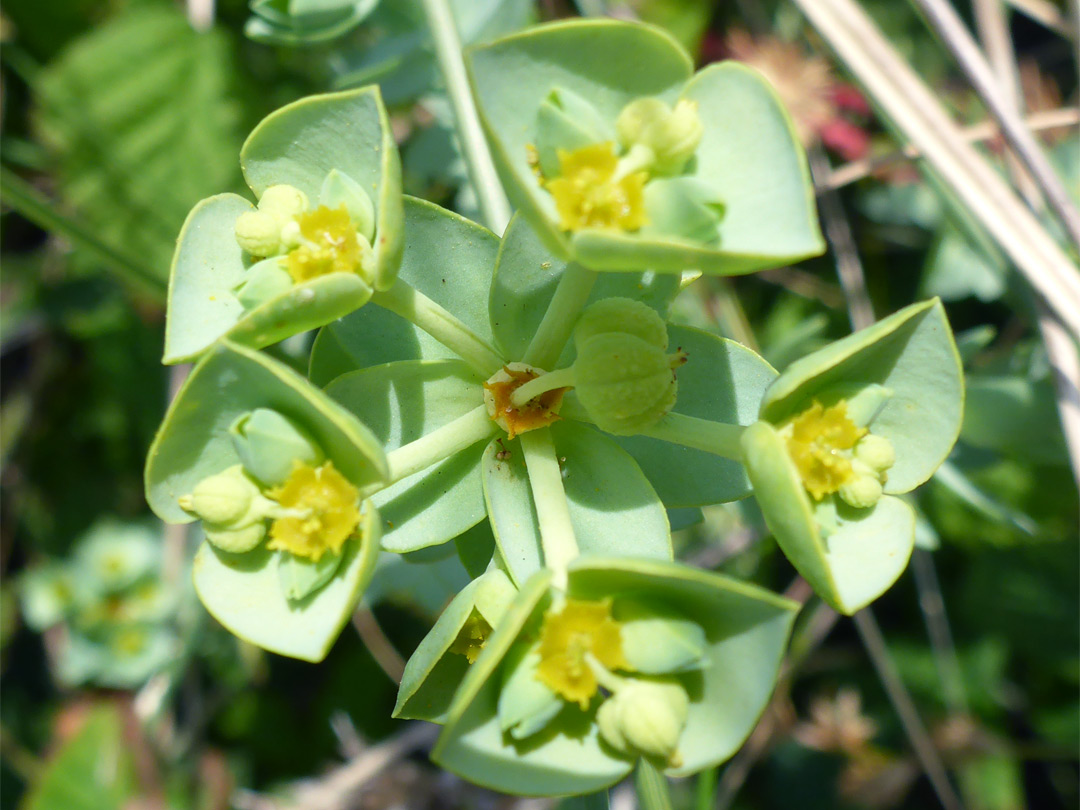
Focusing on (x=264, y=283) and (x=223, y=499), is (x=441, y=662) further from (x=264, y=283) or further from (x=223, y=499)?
(x=264, y=283)

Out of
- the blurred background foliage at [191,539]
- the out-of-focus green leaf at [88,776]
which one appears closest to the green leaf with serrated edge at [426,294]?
the blurred background foliage at [191,539]

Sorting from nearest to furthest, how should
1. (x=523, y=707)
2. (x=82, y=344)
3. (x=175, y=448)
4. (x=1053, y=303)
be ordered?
1. (x=523, y=707)
2. (x=175, y=448)
3. (x=1053, y=303)
4. (x=82, y=344)

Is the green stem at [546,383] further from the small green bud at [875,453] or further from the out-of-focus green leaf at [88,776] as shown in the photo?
the out-of-focus green leaf at [88,776]

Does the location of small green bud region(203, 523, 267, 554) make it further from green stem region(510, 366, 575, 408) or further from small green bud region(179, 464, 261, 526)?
green stem region(510, 366, 575, 408)

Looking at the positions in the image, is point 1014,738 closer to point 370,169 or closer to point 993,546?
point 993,546

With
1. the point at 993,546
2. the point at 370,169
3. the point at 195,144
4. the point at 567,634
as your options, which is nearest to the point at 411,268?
the point at 370,169

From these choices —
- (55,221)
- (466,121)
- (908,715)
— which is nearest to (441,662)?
(466,121)

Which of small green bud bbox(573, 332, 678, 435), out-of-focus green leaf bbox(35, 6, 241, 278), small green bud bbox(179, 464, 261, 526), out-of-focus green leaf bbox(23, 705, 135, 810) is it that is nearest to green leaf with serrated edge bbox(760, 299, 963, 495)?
small green bud bbox(573, 332, 678, 435)
